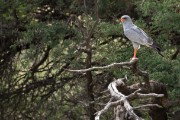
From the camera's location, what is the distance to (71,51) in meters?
6.51

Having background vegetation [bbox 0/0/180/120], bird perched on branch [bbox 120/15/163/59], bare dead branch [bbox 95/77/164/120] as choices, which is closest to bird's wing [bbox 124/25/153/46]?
bird perched on branch [bbox 120/15/163/59]

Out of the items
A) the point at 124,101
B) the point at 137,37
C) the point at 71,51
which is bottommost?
the point at 71,51

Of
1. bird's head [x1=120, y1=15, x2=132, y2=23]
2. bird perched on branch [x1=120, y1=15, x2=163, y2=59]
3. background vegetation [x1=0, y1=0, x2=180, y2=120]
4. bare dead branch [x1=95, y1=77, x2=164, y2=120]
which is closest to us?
bare dead branch [x1=95, y1=77, x2=164, y2=120]

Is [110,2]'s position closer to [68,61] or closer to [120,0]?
[120,0]

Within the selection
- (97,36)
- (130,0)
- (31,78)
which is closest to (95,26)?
(97,36)

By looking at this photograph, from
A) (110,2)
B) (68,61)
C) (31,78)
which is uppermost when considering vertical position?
(110,2)

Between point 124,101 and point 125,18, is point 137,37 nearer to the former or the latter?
point 125,18

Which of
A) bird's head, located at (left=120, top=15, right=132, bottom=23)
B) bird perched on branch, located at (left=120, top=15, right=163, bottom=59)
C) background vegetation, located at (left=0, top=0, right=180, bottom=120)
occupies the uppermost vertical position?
bird's head, located at (left=120, top=15, right=132, bottom=23)

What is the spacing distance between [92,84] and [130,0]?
1114mm

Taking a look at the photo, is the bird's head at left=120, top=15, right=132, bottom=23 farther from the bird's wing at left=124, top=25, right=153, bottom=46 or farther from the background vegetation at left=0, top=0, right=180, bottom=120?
the background vegetation at left=0, top=0, right=180, bottom=120

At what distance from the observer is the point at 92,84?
654 cm

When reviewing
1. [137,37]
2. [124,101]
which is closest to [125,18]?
[137,37]

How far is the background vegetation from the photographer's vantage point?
5848 mm

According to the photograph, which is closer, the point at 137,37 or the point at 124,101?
the point at 124,101
